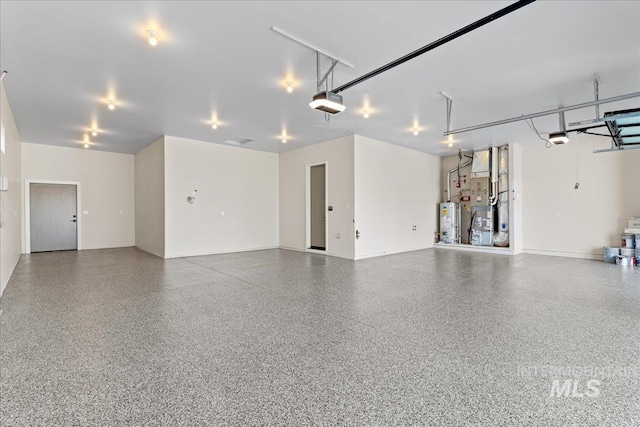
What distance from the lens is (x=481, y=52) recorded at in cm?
359

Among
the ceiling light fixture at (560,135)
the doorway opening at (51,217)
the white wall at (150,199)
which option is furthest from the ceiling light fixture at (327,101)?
the doorway opening at (51,217)

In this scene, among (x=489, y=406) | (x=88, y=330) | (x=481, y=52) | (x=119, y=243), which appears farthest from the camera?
(x=119, y=243)

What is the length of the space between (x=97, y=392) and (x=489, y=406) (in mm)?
2386

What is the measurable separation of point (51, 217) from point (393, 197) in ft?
30.5

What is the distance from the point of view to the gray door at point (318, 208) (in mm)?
8469

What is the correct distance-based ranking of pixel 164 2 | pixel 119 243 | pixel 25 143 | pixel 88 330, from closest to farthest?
pixel 164 2
pixel 88 330
pixel 25 143
pixel 119 243

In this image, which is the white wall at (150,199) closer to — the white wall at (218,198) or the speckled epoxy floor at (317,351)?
the white wall at (218,198)

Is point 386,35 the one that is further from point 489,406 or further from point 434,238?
point 434,238

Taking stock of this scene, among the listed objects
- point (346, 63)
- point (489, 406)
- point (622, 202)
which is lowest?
point (489, 406)

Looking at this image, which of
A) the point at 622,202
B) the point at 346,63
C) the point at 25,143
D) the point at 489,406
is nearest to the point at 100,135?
the point at 25,143

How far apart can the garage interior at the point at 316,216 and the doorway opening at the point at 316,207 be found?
5cm

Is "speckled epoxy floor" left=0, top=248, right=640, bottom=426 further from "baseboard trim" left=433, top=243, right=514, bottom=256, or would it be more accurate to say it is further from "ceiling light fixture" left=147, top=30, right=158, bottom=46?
"baseboard trim" left=433, top=243, right=514, bottom=256

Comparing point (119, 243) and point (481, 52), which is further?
point (119, 243)

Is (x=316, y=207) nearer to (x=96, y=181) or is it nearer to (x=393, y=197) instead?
(x=393, y=197)
